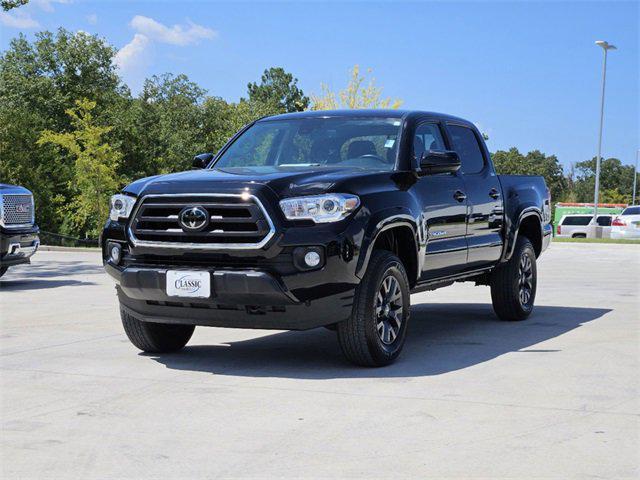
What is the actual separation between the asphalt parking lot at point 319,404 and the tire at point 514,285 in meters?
0.20

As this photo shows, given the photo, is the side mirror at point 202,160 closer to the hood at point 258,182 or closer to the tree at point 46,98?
the hood at point 258,182

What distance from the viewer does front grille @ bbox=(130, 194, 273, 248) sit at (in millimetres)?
6129

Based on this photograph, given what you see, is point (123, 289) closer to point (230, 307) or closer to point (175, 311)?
point (175, 311)

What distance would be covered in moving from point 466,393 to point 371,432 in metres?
1.17

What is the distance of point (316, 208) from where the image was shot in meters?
6.20

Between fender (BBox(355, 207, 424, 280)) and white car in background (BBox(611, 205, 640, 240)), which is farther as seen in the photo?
white car in background (BBox(611, 205, 640, 240))

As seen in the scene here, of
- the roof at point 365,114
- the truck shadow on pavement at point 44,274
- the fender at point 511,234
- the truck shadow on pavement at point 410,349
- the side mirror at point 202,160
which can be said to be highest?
the roof at point 365,114

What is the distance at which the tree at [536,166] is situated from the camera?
298 ft

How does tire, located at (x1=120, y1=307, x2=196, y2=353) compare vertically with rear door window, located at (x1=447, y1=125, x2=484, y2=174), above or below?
below

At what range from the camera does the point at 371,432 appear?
15.7 feet

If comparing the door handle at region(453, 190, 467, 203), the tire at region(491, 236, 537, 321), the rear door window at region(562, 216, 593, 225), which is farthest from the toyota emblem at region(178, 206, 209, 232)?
the rear door window at region(562, 216, 593, 225)

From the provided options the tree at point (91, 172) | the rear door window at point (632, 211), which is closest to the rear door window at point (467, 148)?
the rear door window at point (632, 211)

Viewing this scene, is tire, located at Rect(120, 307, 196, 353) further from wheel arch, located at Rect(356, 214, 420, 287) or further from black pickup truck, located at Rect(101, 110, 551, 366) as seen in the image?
wheel arch, located at Rect(356, 214, 420, 287)

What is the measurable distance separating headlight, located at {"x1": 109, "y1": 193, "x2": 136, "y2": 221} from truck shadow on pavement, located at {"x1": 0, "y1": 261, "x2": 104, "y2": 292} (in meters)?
6.79
